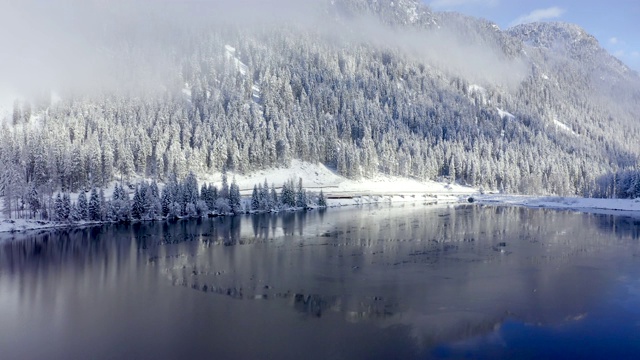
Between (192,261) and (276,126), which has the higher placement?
(276,126)

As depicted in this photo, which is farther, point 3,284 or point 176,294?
point 3,284

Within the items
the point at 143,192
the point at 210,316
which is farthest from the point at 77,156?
the point at 210,316

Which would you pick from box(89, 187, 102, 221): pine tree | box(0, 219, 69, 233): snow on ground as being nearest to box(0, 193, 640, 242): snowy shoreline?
box(0, 219, 69, 233): snow on ground

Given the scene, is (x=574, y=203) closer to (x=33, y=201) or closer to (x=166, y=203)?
(x=166, y=203)

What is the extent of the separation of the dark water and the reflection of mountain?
23 cm

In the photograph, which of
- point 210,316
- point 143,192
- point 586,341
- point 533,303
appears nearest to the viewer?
point 586,341

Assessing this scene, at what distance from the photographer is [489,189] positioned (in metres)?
172

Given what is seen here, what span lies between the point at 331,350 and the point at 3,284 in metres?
38.6

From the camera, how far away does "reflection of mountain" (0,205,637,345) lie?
126ft

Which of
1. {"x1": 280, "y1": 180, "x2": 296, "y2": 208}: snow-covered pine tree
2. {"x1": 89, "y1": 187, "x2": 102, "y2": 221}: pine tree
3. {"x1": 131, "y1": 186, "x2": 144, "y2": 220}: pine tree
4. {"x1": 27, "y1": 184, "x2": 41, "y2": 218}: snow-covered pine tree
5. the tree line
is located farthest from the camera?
{"x1": 280, "y1": 180, "x2": 296, "y2": 208}: snow-covered pine tree

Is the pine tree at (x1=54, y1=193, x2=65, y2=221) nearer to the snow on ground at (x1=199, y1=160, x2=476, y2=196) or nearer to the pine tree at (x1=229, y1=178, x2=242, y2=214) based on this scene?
the pine tree at (x1=229, y1=178, x2=242, y2=214)

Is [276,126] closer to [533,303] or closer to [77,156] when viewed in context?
[77,156]

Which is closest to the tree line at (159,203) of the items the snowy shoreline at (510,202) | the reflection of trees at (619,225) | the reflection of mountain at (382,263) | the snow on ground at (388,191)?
the snowy shoreline at (510,202)

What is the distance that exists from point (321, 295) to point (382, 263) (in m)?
15.4
